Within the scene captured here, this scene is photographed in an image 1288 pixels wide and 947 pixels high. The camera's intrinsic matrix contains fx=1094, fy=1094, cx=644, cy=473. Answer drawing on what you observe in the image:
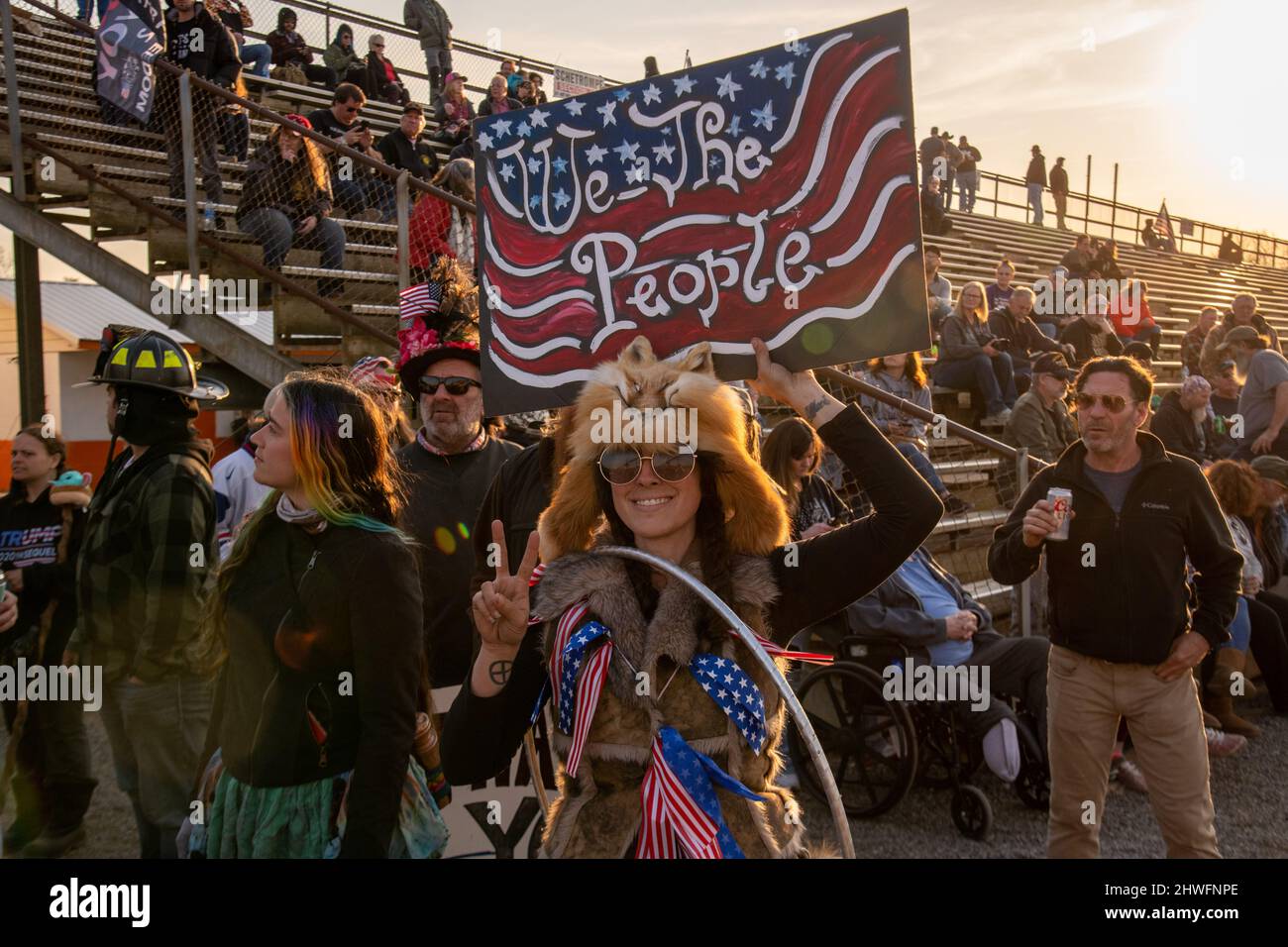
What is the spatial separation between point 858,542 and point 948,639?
3254mm

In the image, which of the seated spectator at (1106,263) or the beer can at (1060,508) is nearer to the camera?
the beer can at (1060,508)

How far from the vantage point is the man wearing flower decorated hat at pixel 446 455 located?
377 cm

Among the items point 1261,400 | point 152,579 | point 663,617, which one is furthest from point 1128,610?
point 1261,400

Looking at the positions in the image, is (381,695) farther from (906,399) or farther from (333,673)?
(906,399)

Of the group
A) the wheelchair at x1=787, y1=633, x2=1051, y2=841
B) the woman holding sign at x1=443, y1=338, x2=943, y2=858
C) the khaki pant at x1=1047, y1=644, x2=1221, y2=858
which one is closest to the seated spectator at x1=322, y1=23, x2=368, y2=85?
the wheelchair at x1=787, y1=633, x2=1051, y2=841

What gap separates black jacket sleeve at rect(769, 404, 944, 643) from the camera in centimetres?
221

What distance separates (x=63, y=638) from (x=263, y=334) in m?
4.11

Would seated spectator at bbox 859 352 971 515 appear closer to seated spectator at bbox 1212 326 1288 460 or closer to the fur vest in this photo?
seated spectator at bbox 1212 326 1288 460

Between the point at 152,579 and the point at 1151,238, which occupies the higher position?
the point at 1151,238

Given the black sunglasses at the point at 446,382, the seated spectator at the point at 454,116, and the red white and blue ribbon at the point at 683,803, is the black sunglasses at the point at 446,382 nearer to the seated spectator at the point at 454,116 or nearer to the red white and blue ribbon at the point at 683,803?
the red white and blue ribbon at the point at 683,803

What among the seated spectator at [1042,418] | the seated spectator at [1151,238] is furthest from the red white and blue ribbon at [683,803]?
the seated spectator at [1151,238]

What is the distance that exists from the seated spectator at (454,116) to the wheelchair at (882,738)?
971cm

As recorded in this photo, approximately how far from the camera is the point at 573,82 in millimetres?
18547
